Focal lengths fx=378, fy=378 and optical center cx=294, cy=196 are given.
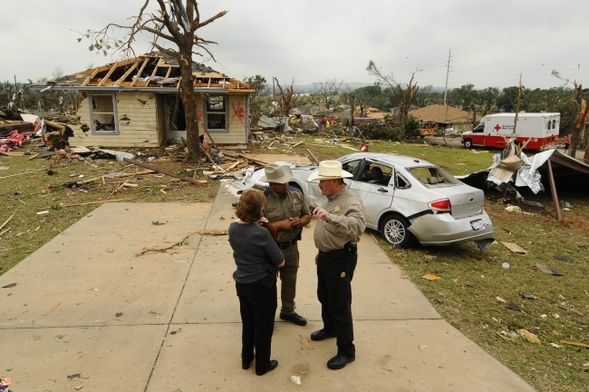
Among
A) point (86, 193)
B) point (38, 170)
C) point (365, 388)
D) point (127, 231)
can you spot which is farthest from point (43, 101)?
point (365, 388)

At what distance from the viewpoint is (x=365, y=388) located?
124 inches

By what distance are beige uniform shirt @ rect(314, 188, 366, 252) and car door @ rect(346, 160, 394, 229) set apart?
3382 mm

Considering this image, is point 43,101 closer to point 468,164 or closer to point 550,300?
point 468,164

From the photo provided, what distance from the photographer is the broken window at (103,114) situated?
53.9 ft

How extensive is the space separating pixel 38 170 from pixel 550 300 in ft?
47.8

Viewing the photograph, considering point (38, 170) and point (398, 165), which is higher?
point (398, 165)

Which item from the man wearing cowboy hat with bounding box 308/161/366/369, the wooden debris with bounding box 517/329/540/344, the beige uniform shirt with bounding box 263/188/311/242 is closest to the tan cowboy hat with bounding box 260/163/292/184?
the beige uniform shirt with bounding box 263/188/311/242

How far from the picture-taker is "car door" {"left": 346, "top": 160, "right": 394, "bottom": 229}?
21.9 ft

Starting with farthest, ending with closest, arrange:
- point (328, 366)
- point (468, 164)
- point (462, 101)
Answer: point (462, 101) → point (468, 164) → point (328, 366)

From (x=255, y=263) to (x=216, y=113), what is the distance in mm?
15632

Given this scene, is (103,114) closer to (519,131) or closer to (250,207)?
(250,207)

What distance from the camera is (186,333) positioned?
3.89 metres

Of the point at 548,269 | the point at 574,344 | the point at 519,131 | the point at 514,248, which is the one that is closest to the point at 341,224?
the point at 574,344

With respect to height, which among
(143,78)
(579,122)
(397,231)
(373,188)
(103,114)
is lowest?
(397,231)
